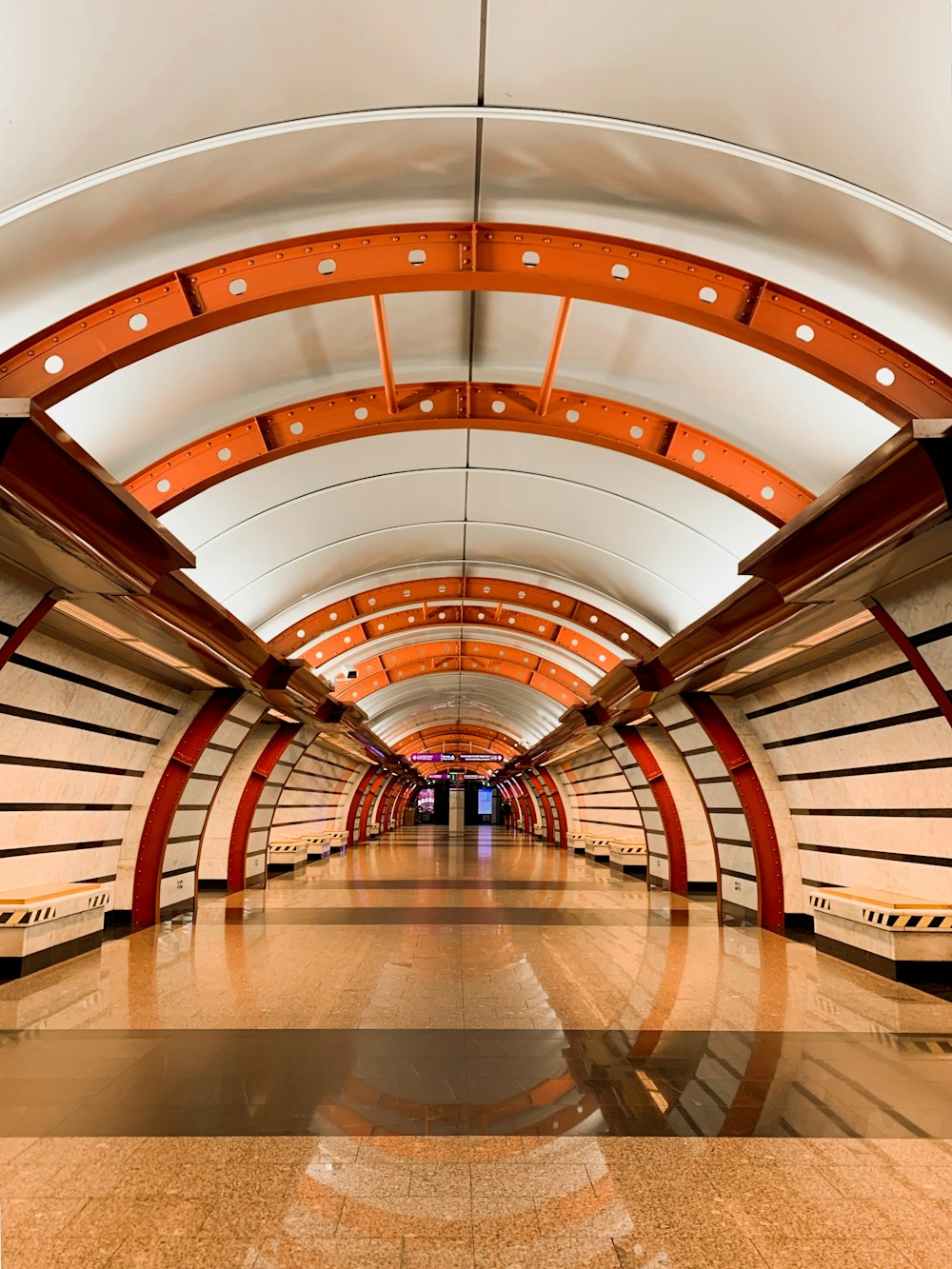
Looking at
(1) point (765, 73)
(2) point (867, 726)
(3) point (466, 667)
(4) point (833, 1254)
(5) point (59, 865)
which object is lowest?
(4) point (833, 1254)

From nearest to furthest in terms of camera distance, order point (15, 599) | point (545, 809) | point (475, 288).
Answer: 1. point (475, 288)
2. point (15, 599)
3. point (545, 809)

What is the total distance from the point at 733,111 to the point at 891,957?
25.4ft

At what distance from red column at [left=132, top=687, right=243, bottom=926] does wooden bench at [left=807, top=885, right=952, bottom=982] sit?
852cm

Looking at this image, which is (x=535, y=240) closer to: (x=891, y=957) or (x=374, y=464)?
(x=374, y=464)

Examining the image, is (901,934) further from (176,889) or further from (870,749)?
(176,889)

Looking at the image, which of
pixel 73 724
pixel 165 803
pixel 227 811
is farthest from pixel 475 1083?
pixel 227 811

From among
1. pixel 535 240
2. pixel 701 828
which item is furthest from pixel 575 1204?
pixel 701 828

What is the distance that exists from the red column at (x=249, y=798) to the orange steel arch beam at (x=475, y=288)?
42.3 feet

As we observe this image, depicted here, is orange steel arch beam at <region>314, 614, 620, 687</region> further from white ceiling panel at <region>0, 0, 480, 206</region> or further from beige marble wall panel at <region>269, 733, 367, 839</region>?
white ceiling panel at <region>0, 0, 480, 206</region>

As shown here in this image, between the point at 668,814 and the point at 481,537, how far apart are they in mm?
7499

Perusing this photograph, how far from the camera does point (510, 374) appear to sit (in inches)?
323

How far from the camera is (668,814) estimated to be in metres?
17.6

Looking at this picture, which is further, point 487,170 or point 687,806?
point 687,806

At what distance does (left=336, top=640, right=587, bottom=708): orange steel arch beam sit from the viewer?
21.6 meters
